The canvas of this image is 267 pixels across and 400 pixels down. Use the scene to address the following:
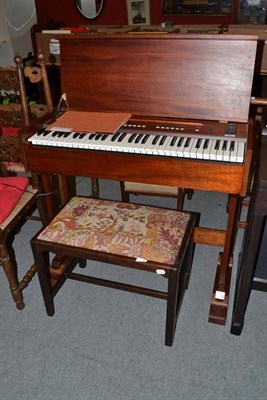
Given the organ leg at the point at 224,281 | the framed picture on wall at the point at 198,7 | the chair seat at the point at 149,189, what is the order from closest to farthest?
the organ leg at the point at 224,281 → the chair seat at the point at 149,189 → the framed picture on wall at the point at 198,7

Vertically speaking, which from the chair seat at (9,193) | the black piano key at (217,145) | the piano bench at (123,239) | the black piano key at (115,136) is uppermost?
the black piano key at (217,145)

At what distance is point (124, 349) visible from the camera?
1550 mm

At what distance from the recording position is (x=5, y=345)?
159 cm

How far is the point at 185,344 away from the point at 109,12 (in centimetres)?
350

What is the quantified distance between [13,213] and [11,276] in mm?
294

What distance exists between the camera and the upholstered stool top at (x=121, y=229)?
1.39 metres

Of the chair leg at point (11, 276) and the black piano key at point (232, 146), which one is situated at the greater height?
the black piano key at point (232, 146)

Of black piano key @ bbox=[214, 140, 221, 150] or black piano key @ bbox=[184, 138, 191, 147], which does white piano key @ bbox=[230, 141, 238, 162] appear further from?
black piano key @ bbox=[184, 138, 191, 147]

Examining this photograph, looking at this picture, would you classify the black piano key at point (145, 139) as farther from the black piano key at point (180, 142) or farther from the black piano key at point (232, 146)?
the black piano key at point (232, 146)

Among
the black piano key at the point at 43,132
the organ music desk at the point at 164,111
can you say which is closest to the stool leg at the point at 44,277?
the organ music desk at the point at 164,111

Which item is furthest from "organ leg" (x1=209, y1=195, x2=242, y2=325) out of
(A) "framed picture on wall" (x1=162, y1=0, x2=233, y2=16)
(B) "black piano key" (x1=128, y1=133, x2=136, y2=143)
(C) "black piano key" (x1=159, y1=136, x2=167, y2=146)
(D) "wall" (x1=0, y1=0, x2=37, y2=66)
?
(D) "wall" (x1=0, y1=0, x2=37, y2=66)

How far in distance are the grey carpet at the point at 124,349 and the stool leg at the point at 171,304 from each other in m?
0.08

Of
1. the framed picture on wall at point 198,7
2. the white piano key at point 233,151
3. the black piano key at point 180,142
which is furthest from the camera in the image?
the framed picture on wall at point 198,7

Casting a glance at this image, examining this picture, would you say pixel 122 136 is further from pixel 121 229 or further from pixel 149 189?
pixel 149 189
